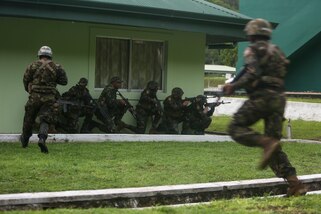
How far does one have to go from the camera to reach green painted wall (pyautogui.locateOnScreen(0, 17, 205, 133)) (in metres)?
12.7

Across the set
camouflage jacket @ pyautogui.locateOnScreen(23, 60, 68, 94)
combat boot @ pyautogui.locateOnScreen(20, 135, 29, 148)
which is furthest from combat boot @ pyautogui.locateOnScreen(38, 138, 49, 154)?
camouflage jacket @ pyautogui.locateOnScreen(23, 60, 68, 94)

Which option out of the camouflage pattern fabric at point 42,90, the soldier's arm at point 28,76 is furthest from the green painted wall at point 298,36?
the soldier's arm at point 28,76

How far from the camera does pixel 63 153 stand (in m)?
10.1

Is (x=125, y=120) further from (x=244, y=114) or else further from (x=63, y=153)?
(x=244, y=114)

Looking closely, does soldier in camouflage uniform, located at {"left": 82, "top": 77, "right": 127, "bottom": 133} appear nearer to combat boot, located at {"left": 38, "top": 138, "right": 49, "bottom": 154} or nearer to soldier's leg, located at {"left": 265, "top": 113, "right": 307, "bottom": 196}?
combat boot, located at {"left": 38, "top": 138, "right": 49, "bottom": 154}

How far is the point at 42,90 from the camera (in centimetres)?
997

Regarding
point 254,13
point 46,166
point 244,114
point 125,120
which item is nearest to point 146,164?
point 46,166

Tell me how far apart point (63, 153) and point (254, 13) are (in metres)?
18.7

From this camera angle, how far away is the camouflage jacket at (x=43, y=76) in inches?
391

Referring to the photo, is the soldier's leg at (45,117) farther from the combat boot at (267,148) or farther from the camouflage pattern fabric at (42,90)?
the combat boot at (267,148)

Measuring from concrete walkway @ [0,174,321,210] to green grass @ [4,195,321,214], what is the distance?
350 millimetres

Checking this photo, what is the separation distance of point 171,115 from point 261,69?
7.67 metres

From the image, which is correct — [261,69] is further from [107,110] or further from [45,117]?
[107,110]

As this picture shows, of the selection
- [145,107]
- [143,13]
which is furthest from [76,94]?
[143,13]
